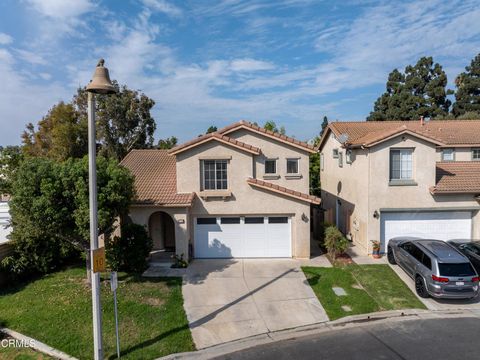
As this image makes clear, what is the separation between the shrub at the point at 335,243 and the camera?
16031 millimetres

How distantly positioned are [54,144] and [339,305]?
3079 cm

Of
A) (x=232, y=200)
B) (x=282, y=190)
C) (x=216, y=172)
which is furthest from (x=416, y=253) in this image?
(x=216, y=172)

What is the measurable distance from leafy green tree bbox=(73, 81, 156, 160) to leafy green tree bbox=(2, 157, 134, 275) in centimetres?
2472

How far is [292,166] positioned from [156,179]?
7065 millimetres

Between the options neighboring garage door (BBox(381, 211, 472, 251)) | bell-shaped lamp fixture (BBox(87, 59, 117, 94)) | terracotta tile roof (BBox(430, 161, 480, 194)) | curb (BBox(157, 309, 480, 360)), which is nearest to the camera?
bell-shaped lamp fixture (BBox(87, 59, 117, 94))

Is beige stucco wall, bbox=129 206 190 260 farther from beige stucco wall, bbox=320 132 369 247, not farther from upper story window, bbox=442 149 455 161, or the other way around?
upper story window, bbox=442 149 455 161

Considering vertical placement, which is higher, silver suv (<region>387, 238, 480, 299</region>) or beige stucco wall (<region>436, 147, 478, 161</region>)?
beige stucco wall (<region>436, 147, 478, 161</region>)

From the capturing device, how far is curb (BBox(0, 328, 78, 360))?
8723mm

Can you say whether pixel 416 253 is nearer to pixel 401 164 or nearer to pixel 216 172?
pixel 401 164

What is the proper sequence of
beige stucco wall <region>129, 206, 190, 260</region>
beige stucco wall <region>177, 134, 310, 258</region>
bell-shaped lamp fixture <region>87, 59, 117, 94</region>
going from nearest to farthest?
1. bell-shaped lamp fixture <region>87, 59, 117, 94</region>
2. beige stucco wall <region>129, 206, 190, 260</region>
3. beige stucco wall <region>177, 134, 310, 258</region>

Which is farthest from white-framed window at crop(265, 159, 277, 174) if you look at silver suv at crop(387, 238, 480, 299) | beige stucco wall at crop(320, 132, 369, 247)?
silver suv at crop(387, 238, 480, 299)

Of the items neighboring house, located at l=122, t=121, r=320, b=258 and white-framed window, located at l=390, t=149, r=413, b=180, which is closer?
neighboring house, located at l=122, t=121, r=320, b=258

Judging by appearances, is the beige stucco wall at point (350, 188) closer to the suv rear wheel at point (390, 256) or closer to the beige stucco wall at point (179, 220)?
the suv rear wheel at point (390, 256)

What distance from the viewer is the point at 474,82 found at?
50.0 meters
